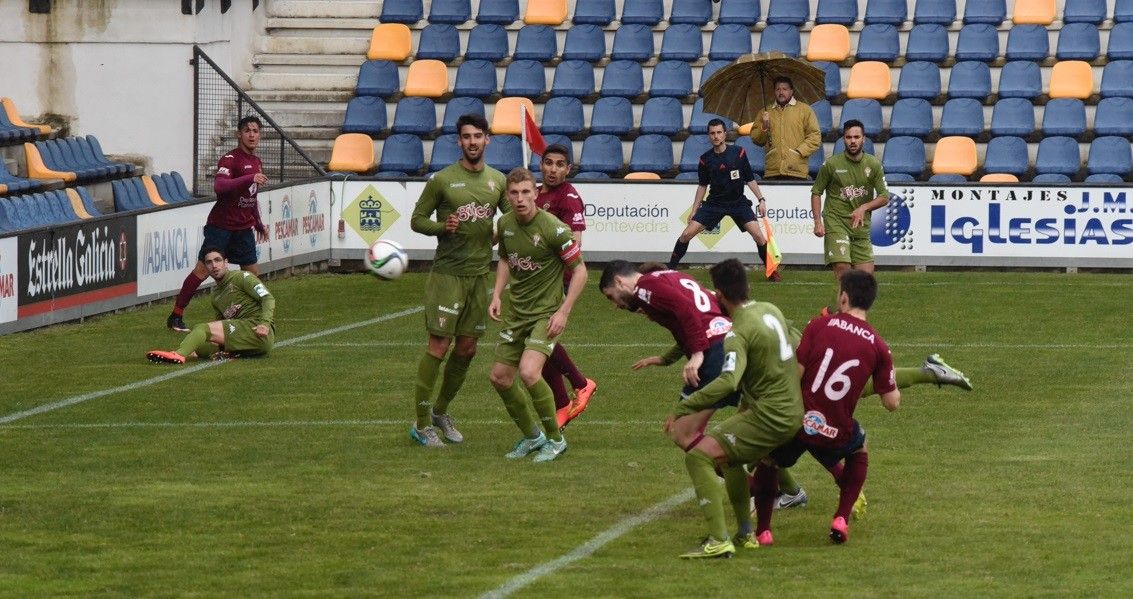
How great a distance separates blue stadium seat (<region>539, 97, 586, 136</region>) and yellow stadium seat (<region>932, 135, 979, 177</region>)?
557 cm

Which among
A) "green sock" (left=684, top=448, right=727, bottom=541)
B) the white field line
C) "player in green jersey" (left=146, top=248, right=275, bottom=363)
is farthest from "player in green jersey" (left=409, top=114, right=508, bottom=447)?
"player in green jersey" (left=146, top=248, right=275, bottom=363)

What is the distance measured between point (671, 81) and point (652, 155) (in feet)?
5.75

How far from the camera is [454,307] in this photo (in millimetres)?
13375

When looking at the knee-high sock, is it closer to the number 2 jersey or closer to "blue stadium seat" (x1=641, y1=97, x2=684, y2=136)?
the number 2 jersey

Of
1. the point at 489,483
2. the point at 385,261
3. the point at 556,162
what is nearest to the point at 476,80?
Answer: the point at 385,261

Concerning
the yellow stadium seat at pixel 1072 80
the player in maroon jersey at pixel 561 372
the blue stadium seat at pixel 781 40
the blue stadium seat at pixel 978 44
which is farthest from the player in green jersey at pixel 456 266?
the blue stadium seat at pixel 978 44

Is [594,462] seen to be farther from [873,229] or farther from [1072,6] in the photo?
[1072,6]

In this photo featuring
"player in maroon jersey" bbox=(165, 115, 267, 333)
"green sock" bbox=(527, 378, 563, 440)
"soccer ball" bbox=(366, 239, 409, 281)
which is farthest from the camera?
"player in maroon jersey" bbox=(165, 115, 267, 333)

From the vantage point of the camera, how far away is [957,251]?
26.0m

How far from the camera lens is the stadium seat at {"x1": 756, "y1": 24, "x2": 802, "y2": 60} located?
1200 inches

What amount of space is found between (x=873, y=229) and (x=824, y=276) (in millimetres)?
1182

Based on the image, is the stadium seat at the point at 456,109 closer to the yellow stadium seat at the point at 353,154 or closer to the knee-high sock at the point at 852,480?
the yellow stadium seat at the point at 353,154

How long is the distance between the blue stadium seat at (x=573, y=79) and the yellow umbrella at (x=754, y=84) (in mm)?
4346

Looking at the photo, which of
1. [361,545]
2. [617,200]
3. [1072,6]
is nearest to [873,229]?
[617,200]
